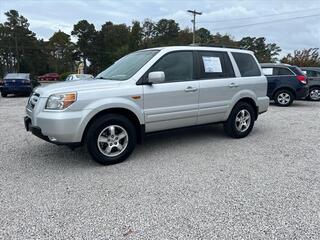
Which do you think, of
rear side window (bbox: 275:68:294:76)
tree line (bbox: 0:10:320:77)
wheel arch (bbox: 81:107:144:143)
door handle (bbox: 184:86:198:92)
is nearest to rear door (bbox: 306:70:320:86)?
rear side window (bbox: 275:68:294:76)

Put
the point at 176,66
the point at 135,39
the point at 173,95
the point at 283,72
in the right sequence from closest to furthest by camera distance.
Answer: the point at 173,95, the point at 176,66, the point at 283,72, the point at 135,39

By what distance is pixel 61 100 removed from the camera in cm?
411

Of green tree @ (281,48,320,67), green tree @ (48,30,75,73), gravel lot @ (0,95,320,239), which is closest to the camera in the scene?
gravel lot @ (0,95,320,239)

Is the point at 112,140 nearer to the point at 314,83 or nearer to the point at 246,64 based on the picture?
the point at 246,64

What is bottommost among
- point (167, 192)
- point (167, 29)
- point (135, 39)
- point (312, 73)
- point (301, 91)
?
point (167, 192)

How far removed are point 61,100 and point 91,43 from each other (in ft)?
215

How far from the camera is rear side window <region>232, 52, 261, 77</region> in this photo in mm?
5980

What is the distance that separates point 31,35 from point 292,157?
76293mm

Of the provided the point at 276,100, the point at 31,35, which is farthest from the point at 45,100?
the point at 31,35

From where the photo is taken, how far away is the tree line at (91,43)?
6174cm

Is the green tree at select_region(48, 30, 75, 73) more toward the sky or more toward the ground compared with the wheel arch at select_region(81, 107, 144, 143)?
more toward the sky

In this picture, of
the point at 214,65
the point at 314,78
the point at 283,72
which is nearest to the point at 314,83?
the point at 314,78

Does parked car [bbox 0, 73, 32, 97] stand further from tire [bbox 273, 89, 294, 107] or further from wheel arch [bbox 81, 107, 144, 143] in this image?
wheel arch [bbox 81, 107, 144, 143]

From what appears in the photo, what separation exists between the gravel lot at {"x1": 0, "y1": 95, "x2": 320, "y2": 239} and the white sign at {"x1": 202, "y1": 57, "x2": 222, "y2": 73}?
1405 mm
